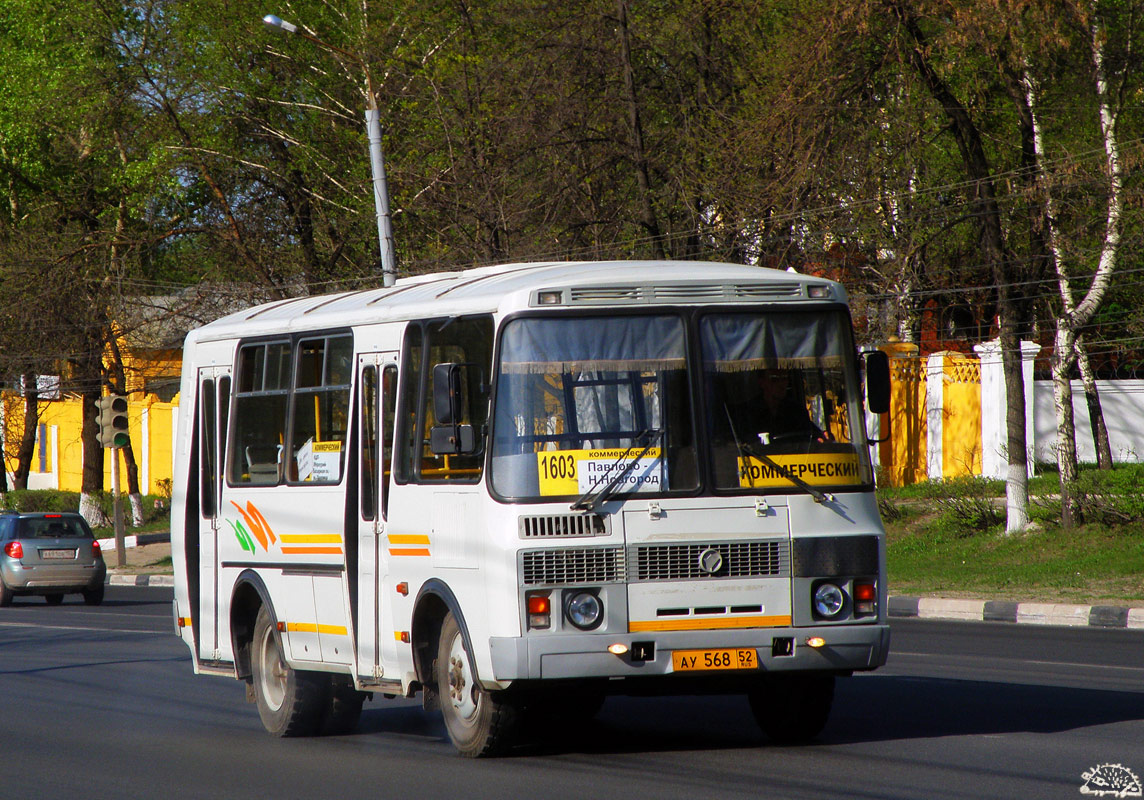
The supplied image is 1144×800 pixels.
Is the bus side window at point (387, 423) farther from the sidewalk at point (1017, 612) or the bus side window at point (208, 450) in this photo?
the sidewalk at point (1017, 612)

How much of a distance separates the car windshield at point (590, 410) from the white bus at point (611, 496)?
1cm

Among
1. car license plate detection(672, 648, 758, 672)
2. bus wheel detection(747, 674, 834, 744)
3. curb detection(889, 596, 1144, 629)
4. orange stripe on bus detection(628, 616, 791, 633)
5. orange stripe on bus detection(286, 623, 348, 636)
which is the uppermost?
orange stripe on bus detection(628, 616, 791, 633)

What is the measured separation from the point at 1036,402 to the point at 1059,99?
6386mm

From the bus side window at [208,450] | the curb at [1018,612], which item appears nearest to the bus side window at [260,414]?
the bus side window at [208,450]

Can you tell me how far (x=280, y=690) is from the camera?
11.0 metres

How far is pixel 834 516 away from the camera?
8922mm

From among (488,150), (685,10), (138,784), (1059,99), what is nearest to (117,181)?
(488,150)

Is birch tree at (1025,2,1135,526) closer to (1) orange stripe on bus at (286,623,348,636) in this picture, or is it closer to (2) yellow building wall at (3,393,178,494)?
(1) orange stripe on bus at (286,623,348,636)

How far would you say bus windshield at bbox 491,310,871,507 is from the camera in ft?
28.4

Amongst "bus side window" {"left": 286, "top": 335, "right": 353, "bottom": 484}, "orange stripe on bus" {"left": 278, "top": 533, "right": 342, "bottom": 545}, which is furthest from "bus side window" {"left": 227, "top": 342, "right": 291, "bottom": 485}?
"orange stripe on bus" {"left": 278, "top": 533, "right": 342, "bottom": 545}

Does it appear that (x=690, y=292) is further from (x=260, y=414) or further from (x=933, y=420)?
(x=933, y=420)

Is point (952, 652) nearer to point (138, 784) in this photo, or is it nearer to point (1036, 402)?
point (138, 784)

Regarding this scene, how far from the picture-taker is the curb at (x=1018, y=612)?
18.1 metres

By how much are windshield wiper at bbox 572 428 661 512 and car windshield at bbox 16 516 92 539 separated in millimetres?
19720
